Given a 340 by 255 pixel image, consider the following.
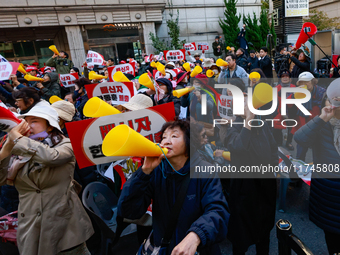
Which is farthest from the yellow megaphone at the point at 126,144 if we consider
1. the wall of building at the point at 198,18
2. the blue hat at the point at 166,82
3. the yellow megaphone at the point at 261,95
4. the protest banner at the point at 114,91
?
the wall of building at the point at 198,18

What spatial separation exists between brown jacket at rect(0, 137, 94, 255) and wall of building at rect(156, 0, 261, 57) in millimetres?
16216

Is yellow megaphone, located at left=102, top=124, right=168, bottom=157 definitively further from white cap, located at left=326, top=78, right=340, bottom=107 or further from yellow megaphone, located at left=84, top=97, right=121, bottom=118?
white cap, located at left=326, top=78, right=340, bottom=107

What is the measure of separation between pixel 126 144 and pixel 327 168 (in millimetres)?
1750

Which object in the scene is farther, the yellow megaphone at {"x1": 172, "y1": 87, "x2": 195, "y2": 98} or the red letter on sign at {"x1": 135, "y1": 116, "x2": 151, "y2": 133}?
the yellow megaphone at {"x1": 172, "y1": 87, "x2": 195, "y2": 98}

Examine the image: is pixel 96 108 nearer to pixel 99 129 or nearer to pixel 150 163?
pixel 99 129

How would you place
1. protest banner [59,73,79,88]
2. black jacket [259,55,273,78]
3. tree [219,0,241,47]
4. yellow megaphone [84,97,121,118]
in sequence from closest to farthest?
yellow megaphone [84,97,121,118] < protest banner [59,73,79,88] < black jacket [259,55,273,78] < tree [219,0,241,47]

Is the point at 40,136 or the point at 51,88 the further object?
the point at 51,88

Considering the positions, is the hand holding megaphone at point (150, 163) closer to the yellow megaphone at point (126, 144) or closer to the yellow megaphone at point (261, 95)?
the yellow megaphone at point (126, 144)

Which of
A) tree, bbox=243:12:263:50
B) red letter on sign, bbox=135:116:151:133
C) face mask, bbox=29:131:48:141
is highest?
tree, bbox=243:12:263:50

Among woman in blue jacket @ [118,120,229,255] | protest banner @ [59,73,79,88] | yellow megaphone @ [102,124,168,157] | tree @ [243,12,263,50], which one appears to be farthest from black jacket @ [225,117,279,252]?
tree @ [243,12,263,50]

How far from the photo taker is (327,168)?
6.72 ft

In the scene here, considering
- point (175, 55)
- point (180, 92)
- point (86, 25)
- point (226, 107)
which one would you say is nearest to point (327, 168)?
point (226, 107)

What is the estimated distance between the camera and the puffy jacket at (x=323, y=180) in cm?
196

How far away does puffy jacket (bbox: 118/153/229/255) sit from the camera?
4.97ft
